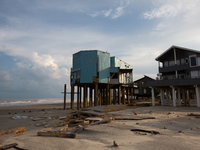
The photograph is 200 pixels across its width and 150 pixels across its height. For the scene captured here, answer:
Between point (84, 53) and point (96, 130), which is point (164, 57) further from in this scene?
point (96, 130)

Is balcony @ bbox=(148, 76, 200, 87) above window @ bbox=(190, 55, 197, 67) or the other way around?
the other way around

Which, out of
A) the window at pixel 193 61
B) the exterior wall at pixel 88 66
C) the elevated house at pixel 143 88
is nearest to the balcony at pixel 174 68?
the window at pixel 193 61

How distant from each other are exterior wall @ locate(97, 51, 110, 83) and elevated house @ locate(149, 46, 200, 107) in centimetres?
899

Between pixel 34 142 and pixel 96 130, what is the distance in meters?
3.61

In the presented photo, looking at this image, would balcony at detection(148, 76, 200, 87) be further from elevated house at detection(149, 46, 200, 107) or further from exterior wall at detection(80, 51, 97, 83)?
exterior wall at detection(80, 51, 97, 83)

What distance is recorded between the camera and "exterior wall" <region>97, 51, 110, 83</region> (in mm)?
29906

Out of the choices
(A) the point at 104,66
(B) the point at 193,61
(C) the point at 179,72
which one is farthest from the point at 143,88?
(B) the point at 193,61

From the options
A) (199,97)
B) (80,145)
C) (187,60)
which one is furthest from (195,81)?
(80,145)

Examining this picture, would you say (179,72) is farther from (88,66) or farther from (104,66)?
(88,66)

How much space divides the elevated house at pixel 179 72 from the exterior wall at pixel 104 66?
899 cm

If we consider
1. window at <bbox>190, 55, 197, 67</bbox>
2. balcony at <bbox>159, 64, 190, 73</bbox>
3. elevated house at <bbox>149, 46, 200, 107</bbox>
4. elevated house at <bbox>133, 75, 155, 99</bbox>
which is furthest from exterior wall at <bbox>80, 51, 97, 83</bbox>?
elevated house at <bbox>133, 75, 155, 99</bbox>

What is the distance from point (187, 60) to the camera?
26125 mm

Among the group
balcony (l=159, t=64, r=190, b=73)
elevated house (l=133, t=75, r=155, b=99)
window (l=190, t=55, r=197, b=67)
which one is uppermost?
window (l=190, t=55, r=197, b=67)

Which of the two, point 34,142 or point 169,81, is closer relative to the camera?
point 34,142
